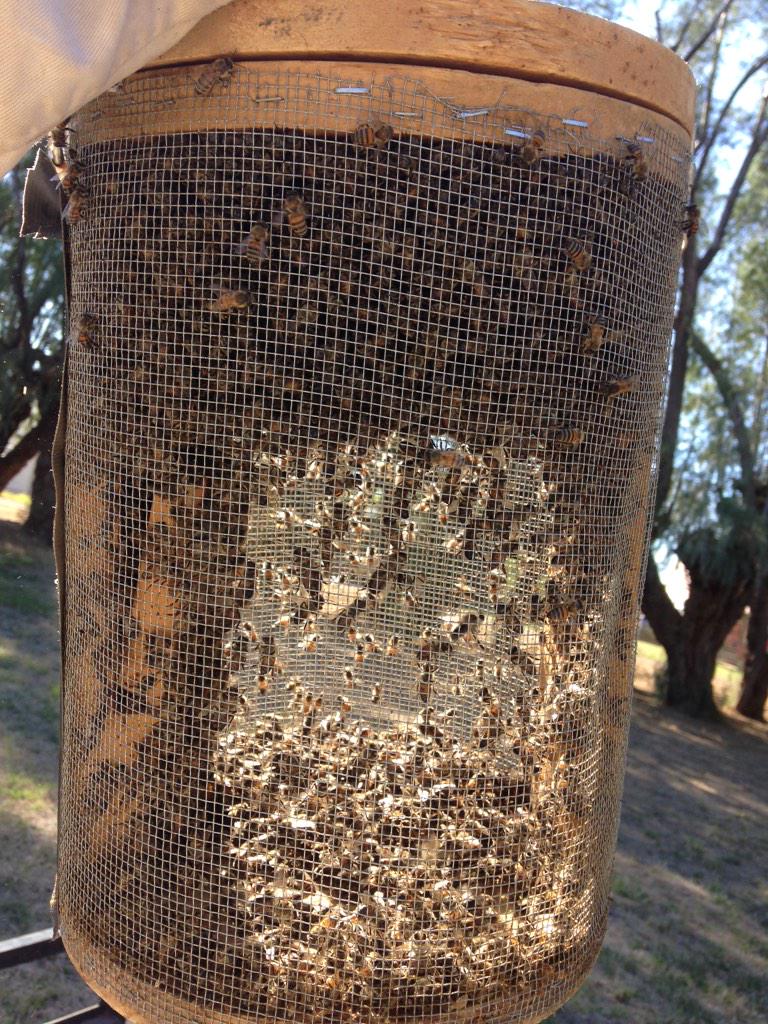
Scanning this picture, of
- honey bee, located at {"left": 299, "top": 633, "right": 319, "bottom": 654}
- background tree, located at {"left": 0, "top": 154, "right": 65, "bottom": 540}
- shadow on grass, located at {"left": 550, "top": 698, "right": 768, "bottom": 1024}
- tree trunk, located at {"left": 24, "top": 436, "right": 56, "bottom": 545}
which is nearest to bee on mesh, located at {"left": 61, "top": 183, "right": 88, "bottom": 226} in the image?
honey bee, located at {"left": 299, "top": 633, "right": 319, "bottom": 654}

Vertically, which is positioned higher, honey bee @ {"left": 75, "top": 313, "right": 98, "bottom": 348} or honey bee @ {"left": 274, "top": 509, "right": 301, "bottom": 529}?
honey bee @ {"left": 75, "top": 313, "right": 98, "bottom": 348}

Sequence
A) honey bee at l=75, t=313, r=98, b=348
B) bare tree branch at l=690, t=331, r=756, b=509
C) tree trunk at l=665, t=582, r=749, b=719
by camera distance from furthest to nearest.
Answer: tree trunk at l=665, t=582, r=749, b=719
bare tree branch at l=690, t=331, r=756, b=509
honey bee at l=75, t=313, r=98, b=348

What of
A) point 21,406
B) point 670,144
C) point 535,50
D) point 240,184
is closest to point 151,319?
point 240,184

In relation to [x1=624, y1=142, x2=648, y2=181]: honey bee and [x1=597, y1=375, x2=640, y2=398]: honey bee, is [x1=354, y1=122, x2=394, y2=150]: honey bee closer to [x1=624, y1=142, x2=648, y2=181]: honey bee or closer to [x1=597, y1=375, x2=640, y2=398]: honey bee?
[x1=624, y1=142, x2=648, y2=181]: honey bee

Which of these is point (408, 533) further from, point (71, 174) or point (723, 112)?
point (723, 112)

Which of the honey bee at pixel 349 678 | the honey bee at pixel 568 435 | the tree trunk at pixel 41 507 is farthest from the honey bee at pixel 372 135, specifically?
the tree trunk at pixel 41 507

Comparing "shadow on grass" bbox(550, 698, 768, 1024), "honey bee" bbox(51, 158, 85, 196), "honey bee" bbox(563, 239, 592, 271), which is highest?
"honey bee" bbox(51, 158, 85, 196)

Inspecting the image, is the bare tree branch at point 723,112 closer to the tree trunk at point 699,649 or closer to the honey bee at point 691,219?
the tree trunk at point 699,649
